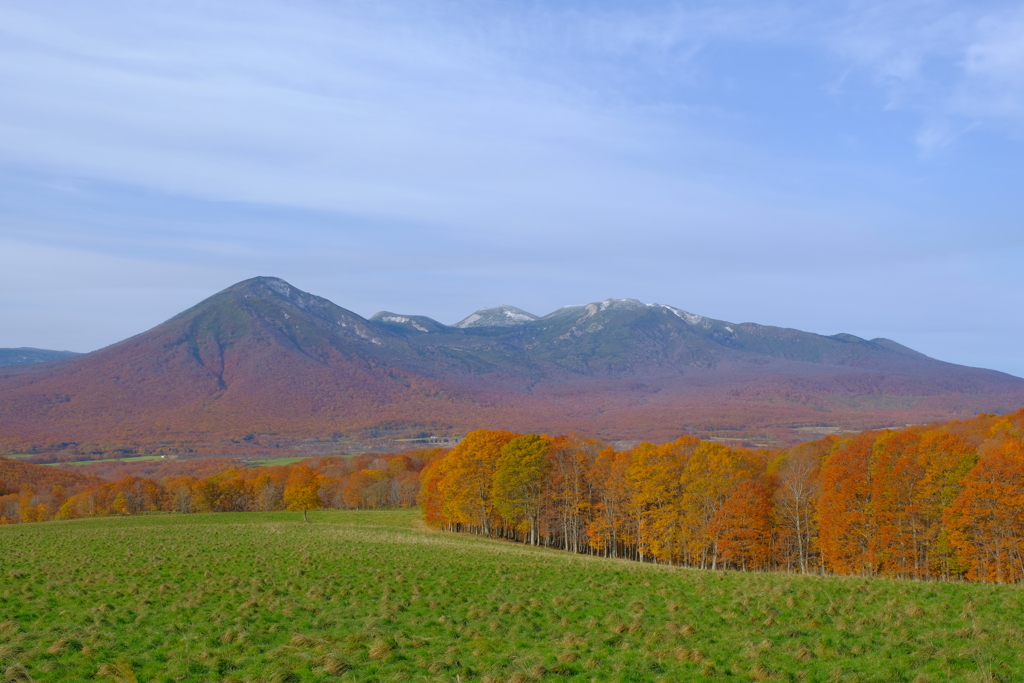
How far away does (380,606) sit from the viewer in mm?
17641

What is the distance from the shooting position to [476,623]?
51.9 feet

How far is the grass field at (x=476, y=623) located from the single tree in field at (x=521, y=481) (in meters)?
23.5

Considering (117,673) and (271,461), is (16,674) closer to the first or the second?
(117,673)

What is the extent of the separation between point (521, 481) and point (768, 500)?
17.0m

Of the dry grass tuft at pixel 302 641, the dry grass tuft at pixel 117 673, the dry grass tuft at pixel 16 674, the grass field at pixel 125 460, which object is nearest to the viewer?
the dry grass tuft at pixel 16 674

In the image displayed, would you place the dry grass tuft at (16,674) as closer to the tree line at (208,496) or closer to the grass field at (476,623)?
the grass field at (476,623)

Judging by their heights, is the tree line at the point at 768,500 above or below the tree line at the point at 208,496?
above

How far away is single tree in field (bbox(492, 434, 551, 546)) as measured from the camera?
49.0 metres

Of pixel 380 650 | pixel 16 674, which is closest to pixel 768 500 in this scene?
pixel 380 650

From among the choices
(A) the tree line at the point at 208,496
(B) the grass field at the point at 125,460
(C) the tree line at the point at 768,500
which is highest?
(C) the tree line at the point at 768,500

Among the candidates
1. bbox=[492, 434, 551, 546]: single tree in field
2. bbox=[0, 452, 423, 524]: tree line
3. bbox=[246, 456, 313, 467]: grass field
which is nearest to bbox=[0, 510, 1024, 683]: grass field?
bbox=[492, 434, 551, 546]: single tree in field

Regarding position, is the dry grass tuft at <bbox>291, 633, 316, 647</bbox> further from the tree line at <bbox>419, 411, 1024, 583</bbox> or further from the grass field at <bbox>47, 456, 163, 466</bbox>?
the grass field at <bbox>47, 456, 163, 466</bbox>

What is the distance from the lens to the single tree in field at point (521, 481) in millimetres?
48969

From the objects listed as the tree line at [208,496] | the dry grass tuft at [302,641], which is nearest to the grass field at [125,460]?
the tree line at [208,496]
